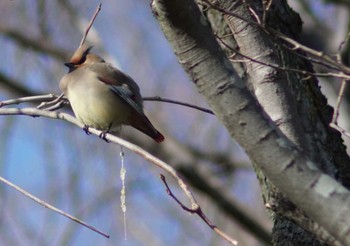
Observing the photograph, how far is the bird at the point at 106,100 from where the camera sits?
4668mm

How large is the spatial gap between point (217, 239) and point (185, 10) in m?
8.02

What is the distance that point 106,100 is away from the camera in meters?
4.71

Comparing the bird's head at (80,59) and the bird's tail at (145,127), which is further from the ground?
the bird's head at (80,59)

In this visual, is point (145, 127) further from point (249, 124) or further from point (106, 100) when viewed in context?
point (249, 124)

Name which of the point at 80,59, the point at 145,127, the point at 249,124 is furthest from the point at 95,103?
the point at 249,124

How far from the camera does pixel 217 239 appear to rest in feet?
34.3

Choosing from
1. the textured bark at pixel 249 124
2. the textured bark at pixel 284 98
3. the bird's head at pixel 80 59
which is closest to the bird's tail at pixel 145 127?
the bird's head at pixel 80 59

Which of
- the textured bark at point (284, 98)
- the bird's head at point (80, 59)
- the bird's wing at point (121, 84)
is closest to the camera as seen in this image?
the textured bark at point (284, 98)

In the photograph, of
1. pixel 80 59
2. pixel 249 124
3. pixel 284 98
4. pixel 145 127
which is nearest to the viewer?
pixel 249 124

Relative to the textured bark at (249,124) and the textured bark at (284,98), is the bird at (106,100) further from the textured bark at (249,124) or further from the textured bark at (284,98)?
the textured bark at (249,124)

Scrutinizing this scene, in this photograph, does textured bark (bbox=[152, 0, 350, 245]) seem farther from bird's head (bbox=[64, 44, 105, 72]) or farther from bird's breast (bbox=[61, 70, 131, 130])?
bird's head (bbox=[64, 44, 105, 72])

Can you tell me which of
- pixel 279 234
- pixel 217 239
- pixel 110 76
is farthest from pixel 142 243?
pixel 279 234

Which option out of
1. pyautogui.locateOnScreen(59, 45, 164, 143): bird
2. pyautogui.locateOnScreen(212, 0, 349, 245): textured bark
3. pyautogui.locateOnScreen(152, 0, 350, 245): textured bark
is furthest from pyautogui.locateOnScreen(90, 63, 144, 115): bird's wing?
A: pyautogui.locateOnScreen(152, 0, 350, 245): textured bark

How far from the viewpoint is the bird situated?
15.3 ft
